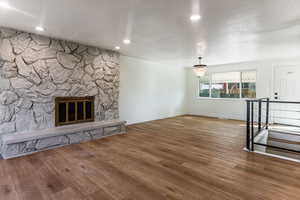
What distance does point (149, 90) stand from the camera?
21.6ft

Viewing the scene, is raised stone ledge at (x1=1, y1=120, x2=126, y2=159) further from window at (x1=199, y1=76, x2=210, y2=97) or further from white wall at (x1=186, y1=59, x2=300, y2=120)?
window at (x1=199, y1=76, x2=210, y2=97)

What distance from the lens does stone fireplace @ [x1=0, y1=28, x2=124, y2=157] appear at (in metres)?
3.26

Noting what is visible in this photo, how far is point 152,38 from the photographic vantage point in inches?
150

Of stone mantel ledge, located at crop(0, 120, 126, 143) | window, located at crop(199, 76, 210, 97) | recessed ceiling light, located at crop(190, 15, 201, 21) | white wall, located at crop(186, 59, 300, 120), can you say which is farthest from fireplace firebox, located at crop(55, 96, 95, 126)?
window, located at crop(199, 76, 210, 97)

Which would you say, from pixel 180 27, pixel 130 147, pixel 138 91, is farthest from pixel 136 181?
pixel 138 91

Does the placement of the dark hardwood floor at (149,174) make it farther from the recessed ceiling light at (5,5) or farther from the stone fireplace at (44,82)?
the recessed ceiling light at (5,5)

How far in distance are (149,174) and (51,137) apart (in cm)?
239

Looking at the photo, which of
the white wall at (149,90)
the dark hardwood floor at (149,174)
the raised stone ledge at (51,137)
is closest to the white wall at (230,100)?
the white wall at (149,90)

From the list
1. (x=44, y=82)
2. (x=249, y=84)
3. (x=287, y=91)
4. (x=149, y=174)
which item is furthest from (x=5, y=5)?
(x=287, y=91)

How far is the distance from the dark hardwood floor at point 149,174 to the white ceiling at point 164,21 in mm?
2481

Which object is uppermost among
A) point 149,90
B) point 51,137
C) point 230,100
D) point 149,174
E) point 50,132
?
point 149,90

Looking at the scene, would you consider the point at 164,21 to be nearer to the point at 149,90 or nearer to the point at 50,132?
the point at 50,132

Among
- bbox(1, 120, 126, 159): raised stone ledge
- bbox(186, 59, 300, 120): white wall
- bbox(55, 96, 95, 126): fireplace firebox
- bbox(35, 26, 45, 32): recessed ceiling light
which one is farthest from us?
bbox(186, 59, 300, 120): white wall

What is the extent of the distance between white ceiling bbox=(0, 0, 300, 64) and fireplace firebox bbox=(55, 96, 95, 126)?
1534mm
